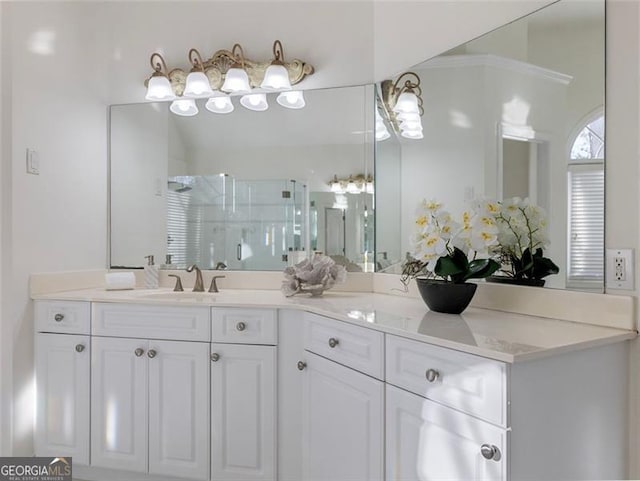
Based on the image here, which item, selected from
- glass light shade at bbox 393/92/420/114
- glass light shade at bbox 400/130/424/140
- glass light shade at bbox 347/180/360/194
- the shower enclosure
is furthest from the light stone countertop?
glass light shade at bbox 393/92/420/114

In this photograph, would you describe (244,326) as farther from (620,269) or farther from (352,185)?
(620,269)

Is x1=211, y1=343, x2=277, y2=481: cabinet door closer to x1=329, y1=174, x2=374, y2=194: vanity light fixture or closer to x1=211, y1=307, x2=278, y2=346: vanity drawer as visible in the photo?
x1=211, y1=307, x2=278, y2=346: vanity drawer

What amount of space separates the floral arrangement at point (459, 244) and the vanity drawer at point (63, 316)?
58.6 inches

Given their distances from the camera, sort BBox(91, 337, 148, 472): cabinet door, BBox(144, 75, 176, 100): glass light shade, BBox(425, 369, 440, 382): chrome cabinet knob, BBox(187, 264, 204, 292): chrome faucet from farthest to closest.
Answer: BBox(144, 75, 176, 100): glass light shade → BBox(187, 264, 204, 292): chrome faucet → BBox(91, 337, 148, 472): cabinet door → BBox(425, 369, 440, 382): chrome cabinet knob

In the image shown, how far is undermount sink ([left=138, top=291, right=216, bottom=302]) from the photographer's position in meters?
1.93

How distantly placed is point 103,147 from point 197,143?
22.0 inches

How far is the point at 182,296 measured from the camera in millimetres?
2104

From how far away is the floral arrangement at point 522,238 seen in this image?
1.49 metres

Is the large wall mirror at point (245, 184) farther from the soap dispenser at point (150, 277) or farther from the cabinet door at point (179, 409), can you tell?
the cabinet door at point (179, 409)

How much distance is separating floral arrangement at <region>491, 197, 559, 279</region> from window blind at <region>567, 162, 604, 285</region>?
0.09m

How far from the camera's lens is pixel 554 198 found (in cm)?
146

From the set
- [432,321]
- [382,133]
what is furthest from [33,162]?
[432,321]

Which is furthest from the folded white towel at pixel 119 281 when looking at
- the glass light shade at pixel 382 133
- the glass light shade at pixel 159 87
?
the glass light shade at pixel 382 133

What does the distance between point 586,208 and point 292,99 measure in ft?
4.90
